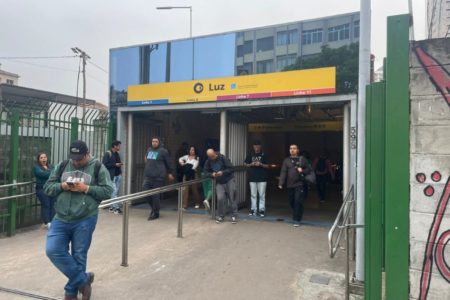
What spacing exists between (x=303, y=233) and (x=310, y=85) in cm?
271

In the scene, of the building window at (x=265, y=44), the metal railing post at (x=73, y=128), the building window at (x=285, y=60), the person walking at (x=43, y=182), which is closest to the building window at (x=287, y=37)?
the building window at (x=265, y=44)

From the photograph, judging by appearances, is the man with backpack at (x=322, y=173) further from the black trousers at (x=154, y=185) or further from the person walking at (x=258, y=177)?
the black trousers at (x=154, y=185)

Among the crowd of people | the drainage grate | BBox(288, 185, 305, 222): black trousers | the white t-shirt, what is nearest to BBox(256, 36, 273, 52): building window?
the crowd of people

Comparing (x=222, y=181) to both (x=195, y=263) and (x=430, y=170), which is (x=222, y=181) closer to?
(x=195, y=263)

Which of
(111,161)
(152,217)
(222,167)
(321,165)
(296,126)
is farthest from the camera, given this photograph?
(296,126)

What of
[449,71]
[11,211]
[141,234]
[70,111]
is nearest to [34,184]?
[11,211]

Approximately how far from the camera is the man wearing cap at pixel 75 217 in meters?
3.33

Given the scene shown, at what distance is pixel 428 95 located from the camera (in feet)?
8.59

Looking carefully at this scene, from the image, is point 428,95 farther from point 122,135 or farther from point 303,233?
point 122,135

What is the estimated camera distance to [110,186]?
3.64 m

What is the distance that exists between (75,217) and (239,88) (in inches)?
185

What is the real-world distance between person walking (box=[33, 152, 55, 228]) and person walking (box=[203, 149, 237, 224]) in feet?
9.79

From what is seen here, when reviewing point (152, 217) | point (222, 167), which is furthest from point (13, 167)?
point (222, 167)

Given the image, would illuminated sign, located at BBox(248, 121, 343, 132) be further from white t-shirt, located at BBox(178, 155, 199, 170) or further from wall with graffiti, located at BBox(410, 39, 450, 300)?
wall with graffiti, located at BBox(410, 39, 450, 300)
